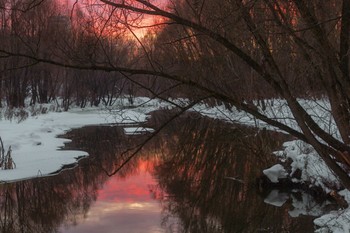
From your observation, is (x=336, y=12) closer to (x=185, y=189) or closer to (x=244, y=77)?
(x=244, y=77)

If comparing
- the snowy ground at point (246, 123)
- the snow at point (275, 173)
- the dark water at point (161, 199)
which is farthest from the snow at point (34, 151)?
the snow at point (275, 173)

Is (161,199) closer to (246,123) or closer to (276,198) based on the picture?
(276,198)

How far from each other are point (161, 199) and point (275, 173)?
3095 millimetres

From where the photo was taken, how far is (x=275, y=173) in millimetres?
11797

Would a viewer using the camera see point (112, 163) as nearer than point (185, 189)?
No

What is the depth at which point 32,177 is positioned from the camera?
12477 mm

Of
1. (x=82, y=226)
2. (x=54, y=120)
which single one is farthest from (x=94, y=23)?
(x=54, y=120)

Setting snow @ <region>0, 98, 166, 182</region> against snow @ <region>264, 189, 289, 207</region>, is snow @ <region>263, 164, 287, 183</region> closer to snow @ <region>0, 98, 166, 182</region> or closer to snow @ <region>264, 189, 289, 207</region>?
snow @ <region>264, 189, 289, 207</region>

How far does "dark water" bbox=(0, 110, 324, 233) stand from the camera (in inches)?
357

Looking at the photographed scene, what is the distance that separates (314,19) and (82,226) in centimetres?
665

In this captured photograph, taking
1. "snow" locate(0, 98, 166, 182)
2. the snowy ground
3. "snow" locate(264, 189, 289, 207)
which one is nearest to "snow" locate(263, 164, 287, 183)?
the snowy ground

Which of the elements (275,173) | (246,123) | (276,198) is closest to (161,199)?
(276,198)

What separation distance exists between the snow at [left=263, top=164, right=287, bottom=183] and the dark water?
36 cm

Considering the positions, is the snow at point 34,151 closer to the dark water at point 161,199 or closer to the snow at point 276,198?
the dark water at point 161,199
